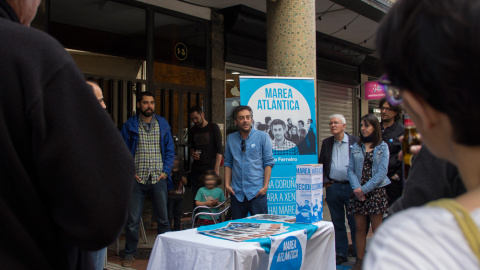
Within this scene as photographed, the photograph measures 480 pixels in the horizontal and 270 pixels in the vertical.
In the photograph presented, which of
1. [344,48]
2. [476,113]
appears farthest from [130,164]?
[344,48]

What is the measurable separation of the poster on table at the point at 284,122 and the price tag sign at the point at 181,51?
268cm

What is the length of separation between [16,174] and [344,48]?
12.2 meters

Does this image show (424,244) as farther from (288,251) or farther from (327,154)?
(327,154)

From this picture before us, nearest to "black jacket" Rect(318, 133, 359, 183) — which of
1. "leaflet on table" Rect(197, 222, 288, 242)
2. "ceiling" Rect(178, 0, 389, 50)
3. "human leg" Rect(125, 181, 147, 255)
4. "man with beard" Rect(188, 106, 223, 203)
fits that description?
"man with beard" Rect(188, 106, 223, 203)

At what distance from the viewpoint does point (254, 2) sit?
9070mm

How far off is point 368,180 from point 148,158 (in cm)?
280

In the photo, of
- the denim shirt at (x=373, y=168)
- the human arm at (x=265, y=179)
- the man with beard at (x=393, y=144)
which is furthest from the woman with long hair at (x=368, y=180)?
the human arm at (x=265, y=179)

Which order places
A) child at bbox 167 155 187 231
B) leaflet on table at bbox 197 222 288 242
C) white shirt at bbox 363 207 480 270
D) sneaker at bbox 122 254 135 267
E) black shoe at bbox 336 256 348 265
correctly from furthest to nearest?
1. child at bbox 167 155 187 231
2. black shoe at bbox 336 256 348 265
3. sneaker at bbox 122 254 135 267
4. leaflet on table at bbox 197 222 288 242
5. white shirt at bbox 363 207 480 270

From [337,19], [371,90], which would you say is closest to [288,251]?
[337,19]

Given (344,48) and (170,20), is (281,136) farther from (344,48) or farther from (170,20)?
(344,48)

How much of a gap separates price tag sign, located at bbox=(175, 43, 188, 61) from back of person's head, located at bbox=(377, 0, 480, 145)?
8.26m

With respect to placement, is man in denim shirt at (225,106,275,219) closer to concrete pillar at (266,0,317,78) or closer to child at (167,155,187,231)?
concrete pillar at (266,0,317,78)

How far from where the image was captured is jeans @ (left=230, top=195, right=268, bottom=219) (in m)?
5.80

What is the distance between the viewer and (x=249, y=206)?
5.83 metres
